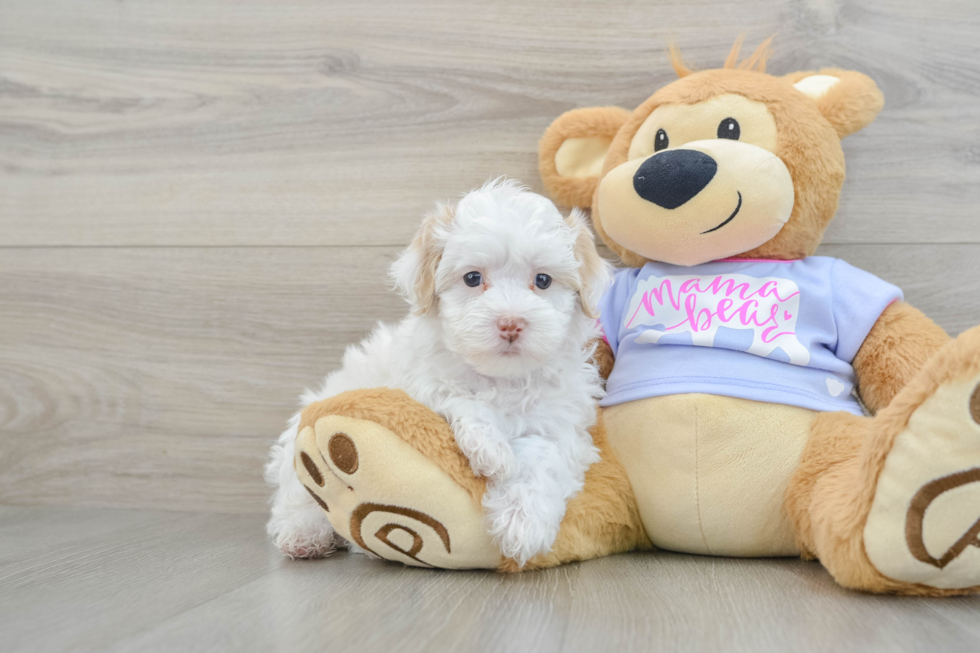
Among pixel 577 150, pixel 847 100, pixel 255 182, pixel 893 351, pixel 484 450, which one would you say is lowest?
pixel 484 450

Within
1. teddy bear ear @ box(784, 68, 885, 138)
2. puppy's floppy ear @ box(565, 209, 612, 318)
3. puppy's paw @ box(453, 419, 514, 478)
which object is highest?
teddy bear ear @ box(784, 68, 885, 138)

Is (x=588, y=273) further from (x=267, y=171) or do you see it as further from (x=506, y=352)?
(x=267, y=171)

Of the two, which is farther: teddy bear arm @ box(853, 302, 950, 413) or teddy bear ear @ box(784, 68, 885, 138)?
teddy bear ear @ box(784, 68, 885, 138)

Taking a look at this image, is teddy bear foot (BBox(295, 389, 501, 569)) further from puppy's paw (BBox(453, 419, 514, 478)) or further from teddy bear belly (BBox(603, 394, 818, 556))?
teddy bear belly (BBox(603, 394, 818, 556))

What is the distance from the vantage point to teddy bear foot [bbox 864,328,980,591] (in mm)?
707

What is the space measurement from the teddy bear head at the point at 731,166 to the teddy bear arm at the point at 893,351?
0.55 feet

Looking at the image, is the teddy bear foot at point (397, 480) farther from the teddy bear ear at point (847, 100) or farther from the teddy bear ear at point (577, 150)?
the teddy bear ear at point (847, 100)

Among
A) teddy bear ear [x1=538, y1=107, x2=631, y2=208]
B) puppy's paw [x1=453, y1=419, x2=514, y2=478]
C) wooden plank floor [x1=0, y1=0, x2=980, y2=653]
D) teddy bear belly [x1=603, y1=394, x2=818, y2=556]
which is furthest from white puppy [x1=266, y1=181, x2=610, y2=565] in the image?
wooden plank floor [x1=0, y1=0, x2=980, y2=653]

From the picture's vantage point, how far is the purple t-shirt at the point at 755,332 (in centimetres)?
101

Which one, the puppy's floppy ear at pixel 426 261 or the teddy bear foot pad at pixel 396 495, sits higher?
the puppy's floppy ear at pixel 426 261

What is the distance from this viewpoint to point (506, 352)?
0.90 meters

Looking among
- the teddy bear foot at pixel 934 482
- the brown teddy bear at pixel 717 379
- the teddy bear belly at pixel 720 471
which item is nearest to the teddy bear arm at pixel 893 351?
the brown teddy bear at pixel 717 379

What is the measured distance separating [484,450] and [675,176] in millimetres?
468

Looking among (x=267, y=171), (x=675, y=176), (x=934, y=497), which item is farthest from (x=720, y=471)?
(x=267, y=171)
